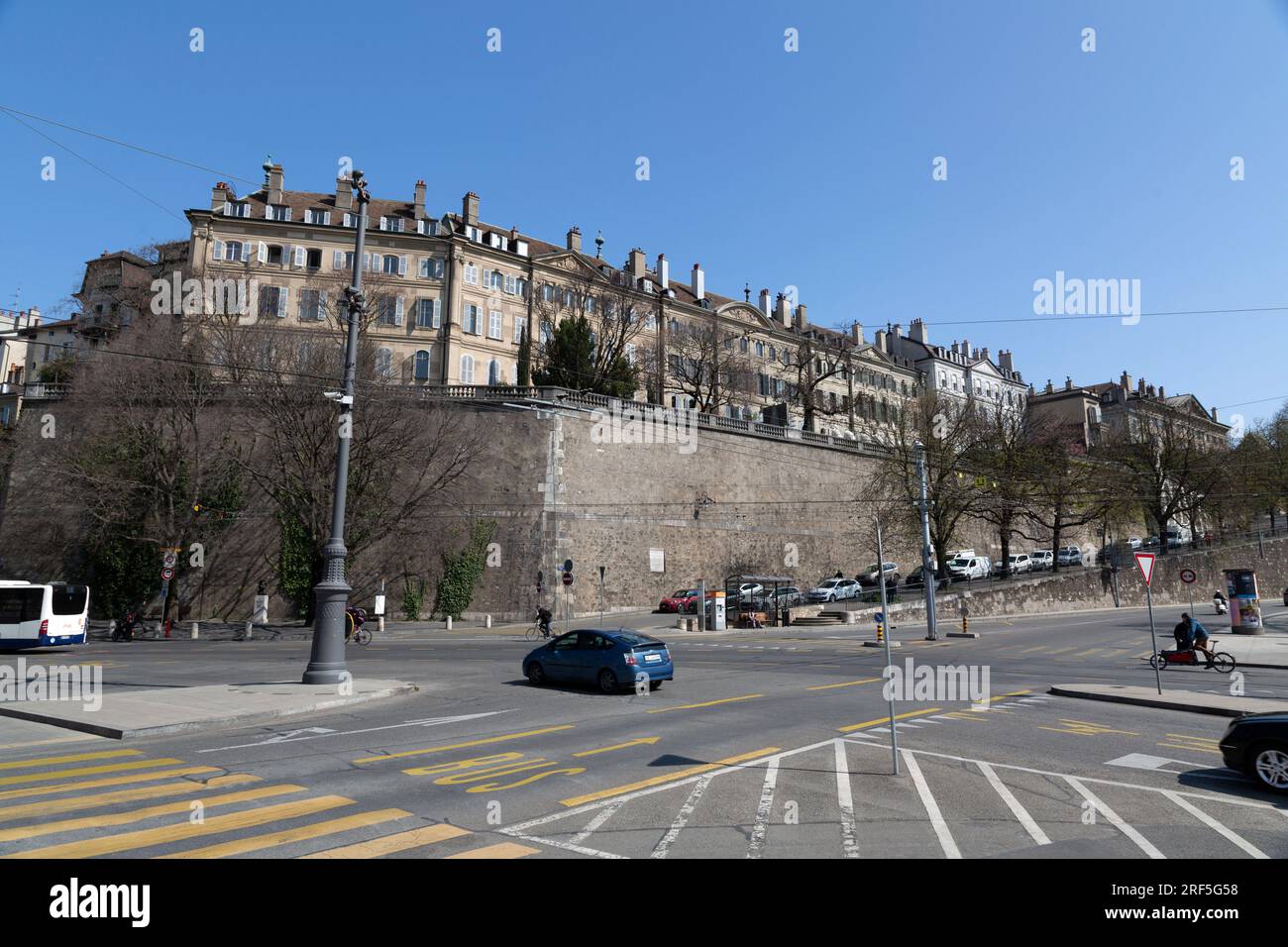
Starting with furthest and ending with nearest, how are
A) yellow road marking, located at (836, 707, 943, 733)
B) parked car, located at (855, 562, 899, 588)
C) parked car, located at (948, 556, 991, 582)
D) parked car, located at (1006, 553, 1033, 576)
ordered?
parked car, located at (1006, 553, 1033, 576) → parked car, located at (948, 556, 991, 582) → parked car, located at (855, 562, 899, 588) → yellow road marking, located at (836, 707, 943, 733)

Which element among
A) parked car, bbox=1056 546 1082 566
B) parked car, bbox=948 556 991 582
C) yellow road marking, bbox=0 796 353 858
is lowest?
yellow road marking, bbox=0 796 353 858

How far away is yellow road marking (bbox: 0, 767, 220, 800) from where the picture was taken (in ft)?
26.0

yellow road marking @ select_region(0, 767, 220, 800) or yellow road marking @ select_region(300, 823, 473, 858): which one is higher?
yellow road marking @ select_region(300, 823, 473, 858)

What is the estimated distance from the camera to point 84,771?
29.9ft

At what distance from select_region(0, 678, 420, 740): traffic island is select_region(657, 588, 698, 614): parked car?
26.7 metres

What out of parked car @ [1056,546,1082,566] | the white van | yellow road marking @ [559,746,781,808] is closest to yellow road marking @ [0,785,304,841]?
yellow road marking @ [559,746,781,808]

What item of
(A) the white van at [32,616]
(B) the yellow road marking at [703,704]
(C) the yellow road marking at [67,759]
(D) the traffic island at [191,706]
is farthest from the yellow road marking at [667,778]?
(A) the white van at [32,616]

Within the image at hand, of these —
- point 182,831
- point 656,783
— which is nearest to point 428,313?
point 656,783

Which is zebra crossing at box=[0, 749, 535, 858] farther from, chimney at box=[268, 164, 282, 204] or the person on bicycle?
chimney at box=[268, 164, 282, 204]

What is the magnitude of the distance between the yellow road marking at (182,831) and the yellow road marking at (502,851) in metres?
2.14

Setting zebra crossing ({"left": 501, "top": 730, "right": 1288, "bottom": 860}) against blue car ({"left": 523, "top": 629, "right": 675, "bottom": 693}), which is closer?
zebra crossing ({"left": 501, "top": 730, "right": 1288, "bottom": 860})

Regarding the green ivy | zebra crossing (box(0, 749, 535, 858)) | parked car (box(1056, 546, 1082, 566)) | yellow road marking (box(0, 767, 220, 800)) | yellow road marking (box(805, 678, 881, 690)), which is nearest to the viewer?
zebra crossing (box(0, 749, 535, 858))

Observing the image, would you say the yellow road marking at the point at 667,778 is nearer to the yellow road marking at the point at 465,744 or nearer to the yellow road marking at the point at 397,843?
the yellow road marking at the point at 397,843

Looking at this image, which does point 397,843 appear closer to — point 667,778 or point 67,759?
point 667,778
